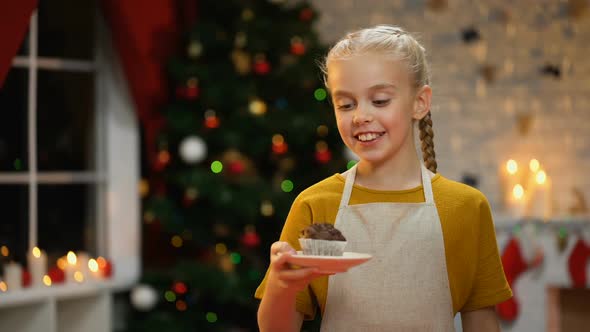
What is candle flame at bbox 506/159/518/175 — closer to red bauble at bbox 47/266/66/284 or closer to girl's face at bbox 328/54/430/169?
red bauble at bbox 47/266/66/284

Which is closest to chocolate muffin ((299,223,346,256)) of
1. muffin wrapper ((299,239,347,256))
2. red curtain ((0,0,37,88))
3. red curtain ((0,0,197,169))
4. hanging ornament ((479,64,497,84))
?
muffin wrapper ((299,239,347,256))

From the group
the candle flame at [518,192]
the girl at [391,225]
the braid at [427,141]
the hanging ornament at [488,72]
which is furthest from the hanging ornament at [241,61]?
the girl at [391,225]

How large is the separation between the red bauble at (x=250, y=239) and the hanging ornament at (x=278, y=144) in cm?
39

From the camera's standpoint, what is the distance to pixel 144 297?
3.97 m

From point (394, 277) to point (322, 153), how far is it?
2438 millimetres

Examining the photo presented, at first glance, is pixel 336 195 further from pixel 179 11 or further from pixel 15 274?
pixel 179 11

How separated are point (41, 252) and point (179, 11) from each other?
1403 millimetres

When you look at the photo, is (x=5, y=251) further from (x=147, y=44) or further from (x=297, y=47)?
(x=297, y=47)

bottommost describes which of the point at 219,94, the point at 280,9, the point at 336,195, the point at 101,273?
the point at 101,273

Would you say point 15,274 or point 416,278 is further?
point 15,274

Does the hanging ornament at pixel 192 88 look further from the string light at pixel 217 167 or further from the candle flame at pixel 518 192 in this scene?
the candle flame at pixel 518 192

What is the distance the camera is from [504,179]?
4.84 m

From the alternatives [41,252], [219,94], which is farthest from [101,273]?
[219,94]

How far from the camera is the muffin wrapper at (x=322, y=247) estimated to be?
4.52ft
